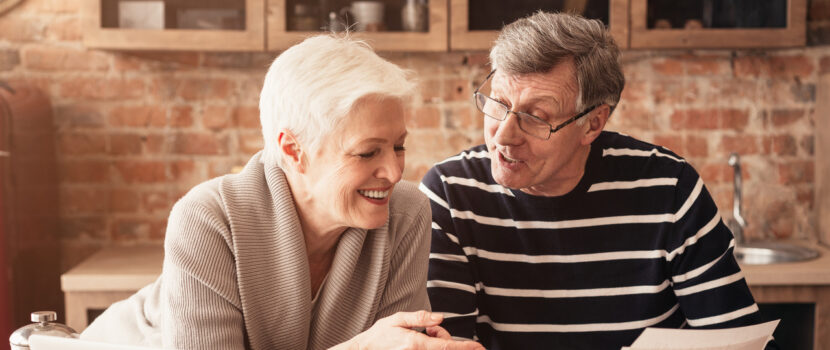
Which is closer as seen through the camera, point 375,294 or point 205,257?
point 205,257

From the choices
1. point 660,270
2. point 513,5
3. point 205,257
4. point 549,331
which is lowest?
point 549,331

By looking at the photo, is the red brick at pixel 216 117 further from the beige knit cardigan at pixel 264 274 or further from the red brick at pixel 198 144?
the beige knit cardigan at pixel 264 274

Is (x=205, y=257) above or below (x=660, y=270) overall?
above

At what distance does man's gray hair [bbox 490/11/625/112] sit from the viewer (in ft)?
5.04

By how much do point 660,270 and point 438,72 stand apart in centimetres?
147

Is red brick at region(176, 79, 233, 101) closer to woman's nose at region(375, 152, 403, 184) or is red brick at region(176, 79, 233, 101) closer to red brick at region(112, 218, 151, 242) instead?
red brick at region(112, 218, 151, 242)

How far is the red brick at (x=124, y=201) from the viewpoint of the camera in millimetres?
2850

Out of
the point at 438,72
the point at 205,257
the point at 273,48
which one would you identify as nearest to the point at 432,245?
→ the point at 205,257

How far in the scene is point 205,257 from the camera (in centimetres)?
124

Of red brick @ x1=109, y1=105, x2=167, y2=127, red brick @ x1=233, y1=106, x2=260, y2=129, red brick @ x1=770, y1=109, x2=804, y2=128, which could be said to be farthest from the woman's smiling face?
red brick @ x1=770, y1=109, x2=804, y2=128

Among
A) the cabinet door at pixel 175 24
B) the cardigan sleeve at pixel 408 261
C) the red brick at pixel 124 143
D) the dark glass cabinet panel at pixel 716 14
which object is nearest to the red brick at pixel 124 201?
the red brick at pixel 124 143

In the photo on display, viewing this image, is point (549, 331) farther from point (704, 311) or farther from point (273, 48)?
point (273, 48)

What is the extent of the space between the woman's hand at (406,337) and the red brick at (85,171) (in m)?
1.96

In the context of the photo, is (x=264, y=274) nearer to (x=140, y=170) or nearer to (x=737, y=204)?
(x=140, y=170)
